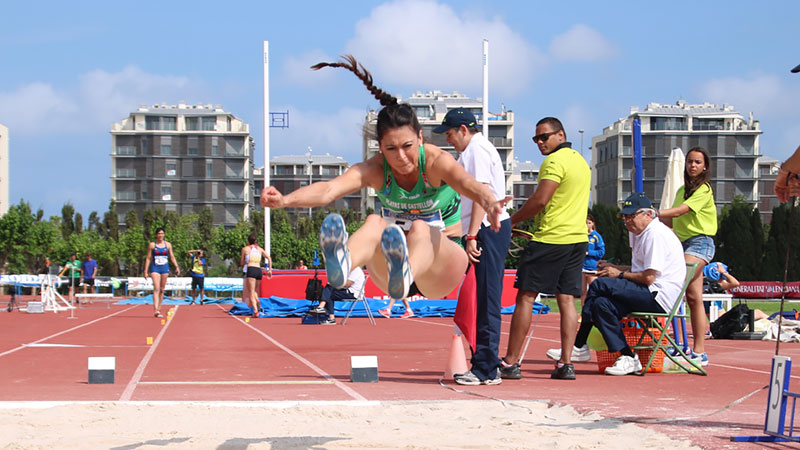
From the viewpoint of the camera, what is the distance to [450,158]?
16.5ft

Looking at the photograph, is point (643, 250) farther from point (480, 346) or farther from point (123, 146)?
point (123, 146)

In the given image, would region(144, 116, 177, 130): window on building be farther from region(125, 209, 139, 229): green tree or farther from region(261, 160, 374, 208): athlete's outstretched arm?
region(261, 160, 374, 208): athlete's outstretched arm

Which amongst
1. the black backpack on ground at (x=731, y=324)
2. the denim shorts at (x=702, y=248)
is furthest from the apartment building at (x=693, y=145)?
the denim shorts at (x=702, y=248)

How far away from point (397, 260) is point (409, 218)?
57 cm

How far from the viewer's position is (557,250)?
7309 millimetres

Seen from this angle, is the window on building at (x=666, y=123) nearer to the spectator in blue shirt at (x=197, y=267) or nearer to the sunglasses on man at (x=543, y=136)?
the spectator in blue shirt at (x=197, y=267)

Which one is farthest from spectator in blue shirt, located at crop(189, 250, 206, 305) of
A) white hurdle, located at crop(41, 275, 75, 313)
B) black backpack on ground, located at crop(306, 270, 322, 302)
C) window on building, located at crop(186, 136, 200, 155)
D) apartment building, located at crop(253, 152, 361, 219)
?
apartment building, located at crop(253, 152, 361, 219)

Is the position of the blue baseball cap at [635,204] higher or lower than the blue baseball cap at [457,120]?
lower

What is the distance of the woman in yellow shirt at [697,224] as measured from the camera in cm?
832

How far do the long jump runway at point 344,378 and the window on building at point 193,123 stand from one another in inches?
3899

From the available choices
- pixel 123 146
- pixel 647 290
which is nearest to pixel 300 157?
pixel 123 146

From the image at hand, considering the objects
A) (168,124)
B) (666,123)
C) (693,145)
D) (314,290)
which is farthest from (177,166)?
(314,290)

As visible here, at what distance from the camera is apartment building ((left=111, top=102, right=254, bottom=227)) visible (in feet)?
353

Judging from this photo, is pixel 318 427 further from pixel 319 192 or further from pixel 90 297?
pixel 90 297
